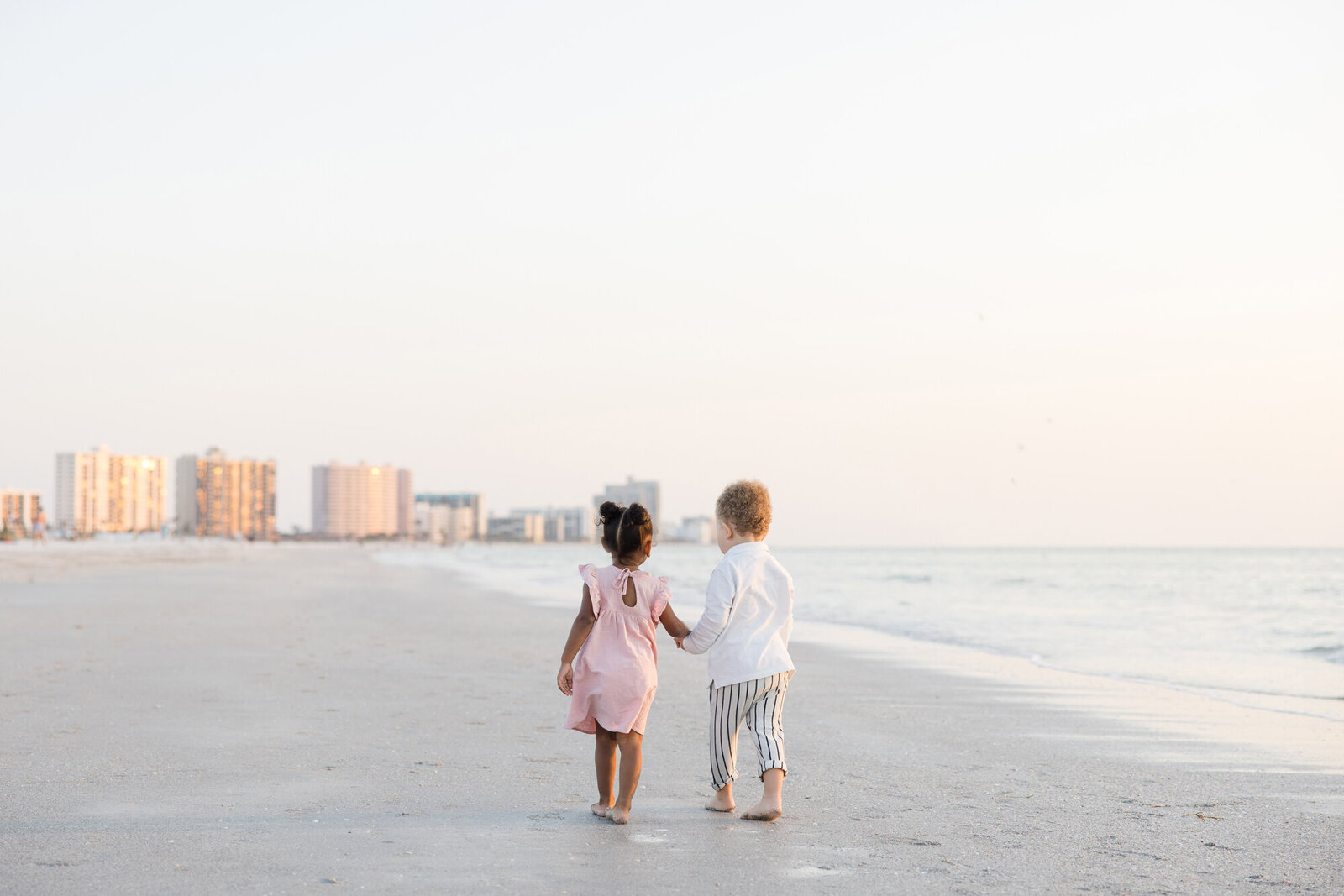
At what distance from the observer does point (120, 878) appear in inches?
130

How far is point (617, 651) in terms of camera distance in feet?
14.2

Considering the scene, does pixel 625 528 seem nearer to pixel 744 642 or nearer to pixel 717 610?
pixel 717 610

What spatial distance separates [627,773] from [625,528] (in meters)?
0.95

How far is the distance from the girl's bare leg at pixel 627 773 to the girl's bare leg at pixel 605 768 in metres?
0.03

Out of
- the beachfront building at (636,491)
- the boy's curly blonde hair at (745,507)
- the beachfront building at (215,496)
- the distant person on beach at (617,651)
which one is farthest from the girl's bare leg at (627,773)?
the beachfront building at (215,496)

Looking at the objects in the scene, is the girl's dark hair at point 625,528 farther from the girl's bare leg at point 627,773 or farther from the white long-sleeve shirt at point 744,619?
the girl's bare leg at point 627,773

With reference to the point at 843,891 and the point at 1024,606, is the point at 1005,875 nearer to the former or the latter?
the point at 843,891

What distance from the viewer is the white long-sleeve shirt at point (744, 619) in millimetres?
4395

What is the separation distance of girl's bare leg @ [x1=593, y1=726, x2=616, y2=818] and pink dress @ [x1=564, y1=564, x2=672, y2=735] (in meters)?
0.06

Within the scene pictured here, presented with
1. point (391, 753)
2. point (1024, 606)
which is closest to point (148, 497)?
point (1024, 606)

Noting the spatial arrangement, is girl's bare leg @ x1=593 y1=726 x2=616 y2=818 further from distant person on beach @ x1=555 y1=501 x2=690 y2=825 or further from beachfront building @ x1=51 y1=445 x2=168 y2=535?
beachfront building @ x1=51 y1=445 x2=168 y2=535

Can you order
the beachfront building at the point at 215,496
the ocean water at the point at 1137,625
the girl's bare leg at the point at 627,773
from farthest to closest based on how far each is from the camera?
the beachfront building at the point at 215,496 < the ocean water at the point at 1137,625 < the girl's bare leg at the point at 627,773

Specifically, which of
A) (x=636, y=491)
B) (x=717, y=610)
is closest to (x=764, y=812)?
(x=717, y=610)

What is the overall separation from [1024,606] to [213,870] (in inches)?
919
